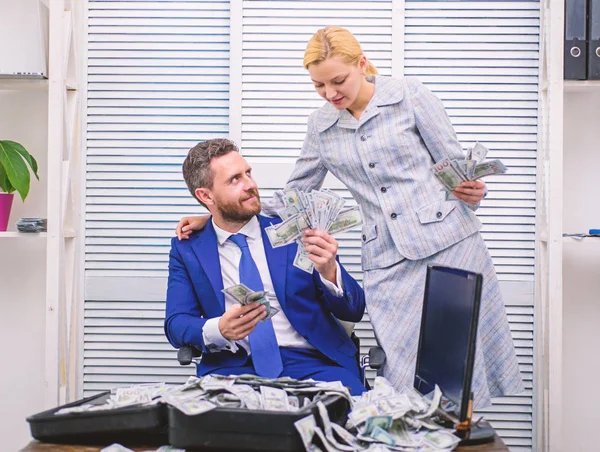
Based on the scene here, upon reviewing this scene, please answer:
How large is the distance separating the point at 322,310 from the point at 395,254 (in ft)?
1.10

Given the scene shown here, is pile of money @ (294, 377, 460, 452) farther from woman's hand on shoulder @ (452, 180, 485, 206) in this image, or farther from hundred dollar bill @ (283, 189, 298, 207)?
woman's hand on shoulder @ (452, 180, 485, 206)

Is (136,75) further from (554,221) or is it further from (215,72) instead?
(554,221)

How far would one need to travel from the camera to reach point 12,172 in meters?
3.06

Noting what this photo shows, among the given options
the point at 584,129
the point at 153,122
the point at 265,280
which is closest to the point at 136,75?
the point at 153,122

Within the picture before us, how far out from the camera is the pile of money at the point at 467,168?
231cm

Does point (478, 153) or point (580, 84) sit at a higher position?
point (580, 84)

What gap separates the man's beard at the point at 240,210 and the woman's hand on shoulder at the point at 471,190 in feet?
2.35

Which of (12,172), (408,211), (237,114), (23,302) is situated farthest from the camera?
(23,302)

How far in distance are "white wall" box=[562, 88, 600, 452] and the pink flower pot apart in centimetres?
256

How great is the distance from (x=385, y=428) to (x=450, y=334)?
0.92 feet

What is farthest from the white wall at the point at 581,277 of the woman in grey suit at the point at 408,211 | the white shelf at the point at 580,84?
the woman in grey suit at the point at 408,211

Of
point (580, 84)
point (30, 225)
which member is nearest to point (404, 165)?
point (580, 84)

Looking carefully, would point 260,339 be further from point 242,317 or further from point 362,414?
point 362,414

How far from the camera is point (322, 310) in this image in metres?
2.61
